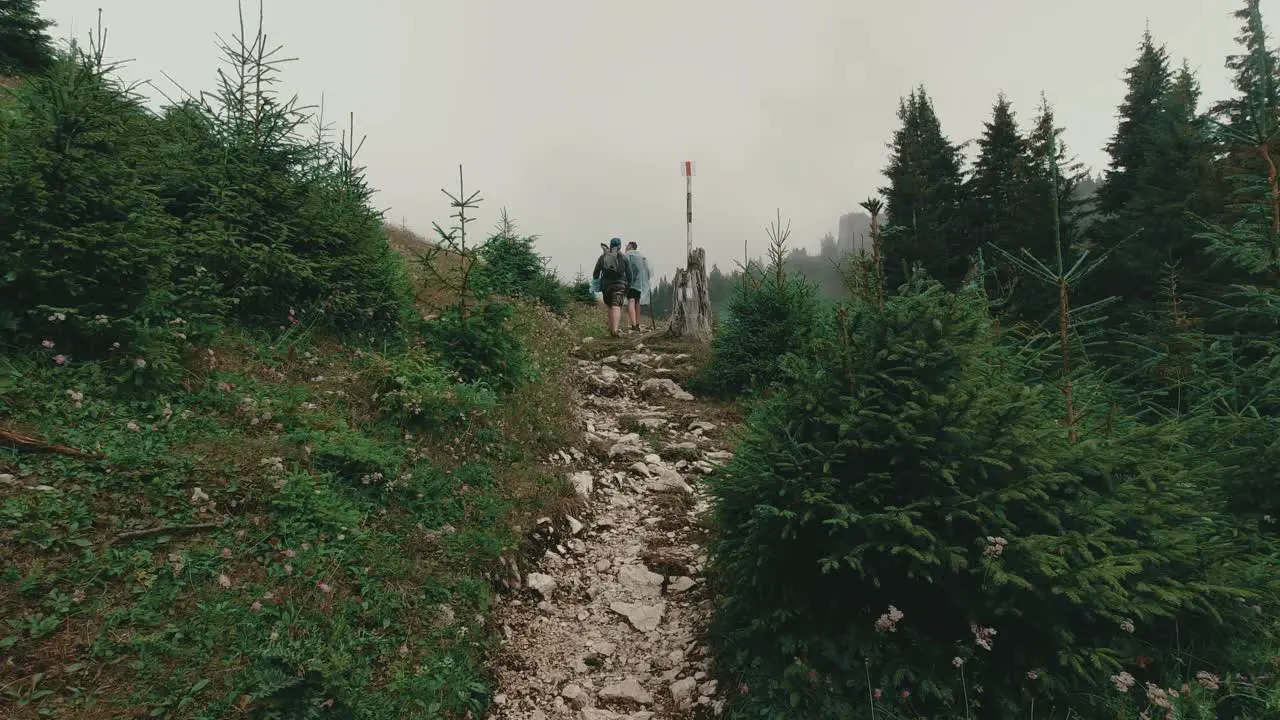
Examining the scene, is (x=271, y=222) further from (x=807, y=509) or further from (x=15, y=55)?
(x=15, y=55)

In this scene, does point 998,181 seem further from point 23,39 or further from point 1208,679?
point 23,39

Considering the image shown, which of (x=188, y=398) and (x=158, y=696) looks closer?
(x=158, y=696)

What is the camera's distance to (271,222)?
6570 mm

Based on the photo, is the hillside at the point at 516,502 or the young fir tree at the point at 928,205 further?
the young fir tree at the point at 928,205

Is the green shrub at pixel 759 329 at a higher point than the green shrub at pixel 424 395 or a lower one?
higher

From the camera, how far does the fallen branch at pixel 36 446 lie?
375 cm

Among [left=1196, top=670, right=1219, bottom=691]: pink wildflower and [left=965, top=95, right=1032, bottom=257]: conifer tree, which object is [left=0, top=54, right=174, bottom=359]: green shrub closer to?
[left=1196, top=670, right=1219, bottom=691]: pink wildflower

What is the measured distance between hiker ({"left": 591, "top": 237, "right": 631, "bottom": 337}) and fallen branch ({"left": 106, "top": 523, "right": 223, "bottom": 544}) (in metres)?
11.3

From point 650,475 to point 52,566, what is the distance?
5323 millimetres

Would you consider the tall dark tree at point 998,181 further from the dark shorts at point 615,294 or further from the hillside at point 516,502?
the hillside at point 516,502

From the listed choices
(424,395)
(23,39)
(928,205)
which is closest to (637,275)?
(424,395)

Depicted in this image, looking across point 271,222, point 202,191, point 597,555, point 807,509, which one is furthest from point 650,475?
point 202,191

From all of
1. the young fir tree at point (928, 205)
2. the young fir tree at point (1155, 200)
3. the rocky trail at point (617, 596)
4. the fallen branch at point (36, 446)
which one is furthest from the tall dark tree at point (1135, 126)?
the fallen branch at point (36, 446)

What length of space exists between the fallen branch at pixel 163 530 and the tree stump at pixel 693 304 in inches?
432
